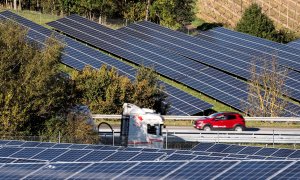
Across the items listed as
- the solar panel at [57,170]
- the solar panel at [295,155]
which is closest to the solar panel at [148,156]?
the solar panel at [57,170]

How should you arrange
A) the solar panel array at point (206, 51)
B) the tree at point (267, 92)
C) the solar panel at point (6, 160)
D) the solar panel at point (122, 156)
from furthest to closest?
the solar panel array at point (206, 51)
the tree at point (267, 92)
the solar panel at point (122, 156)
the solar panel at point (6, 160)

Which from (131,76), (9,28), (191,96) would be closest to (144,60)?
(131,76)

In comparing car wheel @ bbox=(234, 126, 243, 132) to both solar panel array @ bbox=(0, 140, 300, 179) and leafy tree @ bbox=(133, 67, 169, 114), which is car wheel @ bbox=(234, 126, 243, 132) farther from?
solar panel array @ bbox=(0, 140, 300, 179)

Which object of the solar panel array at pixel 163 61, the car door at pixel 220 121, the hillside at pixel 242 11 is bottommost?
the car door at pixel 220 121

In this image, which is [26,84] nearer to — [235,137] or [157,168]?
[235,137]

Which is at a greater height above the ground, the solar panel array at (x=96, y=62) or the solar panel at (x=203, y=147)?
the solar panel array at (x=96, y=62)

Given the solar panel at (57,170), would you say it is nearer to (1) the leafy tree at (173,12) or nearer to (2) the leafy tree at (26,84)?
(2) the leafy tree at (26,84)
